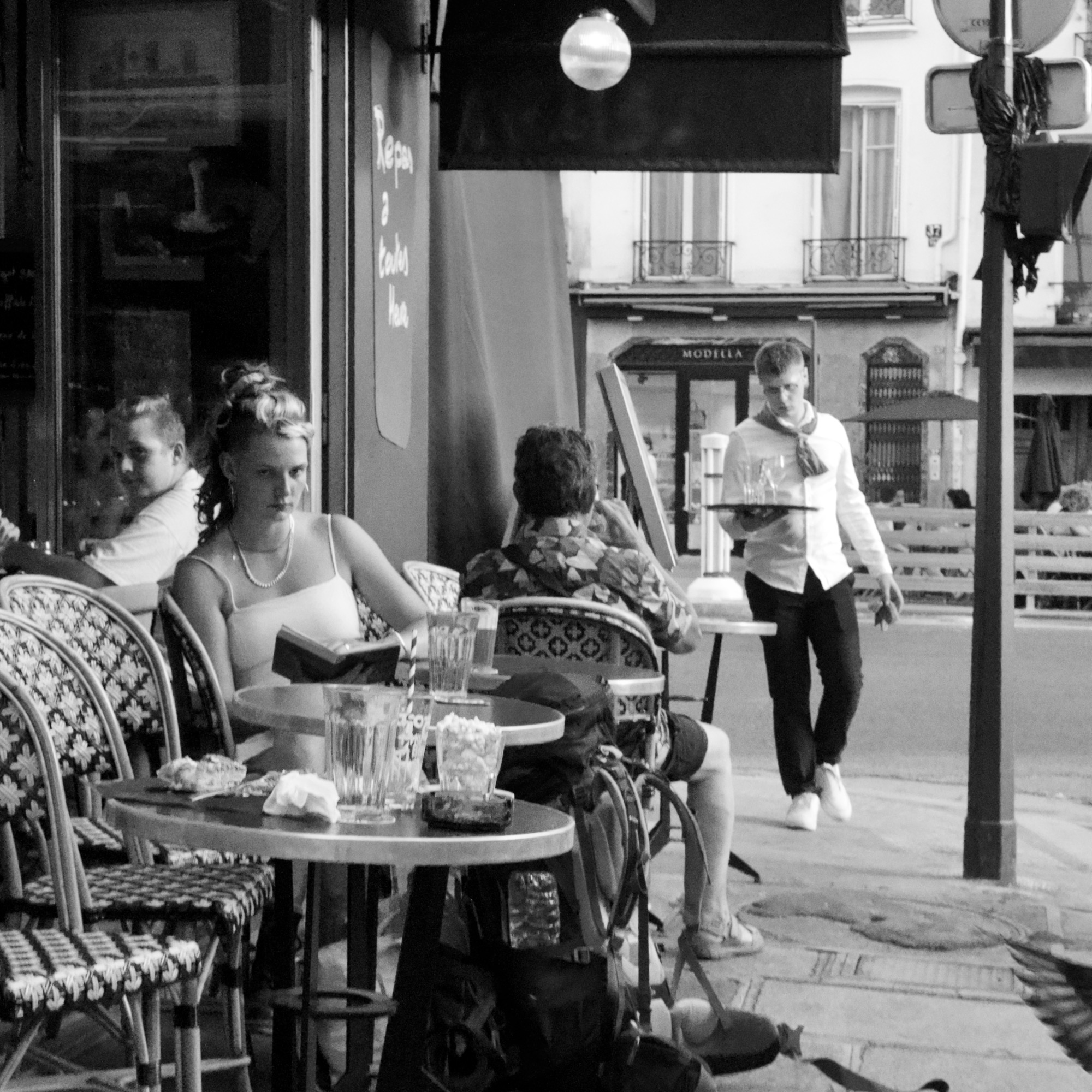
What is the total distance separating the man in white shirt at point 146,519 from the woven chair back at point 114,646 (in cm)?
119

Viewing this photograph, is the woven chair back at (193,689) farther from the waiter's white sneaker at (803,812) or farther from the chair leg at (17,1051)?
the waiter's white sneaker at (803,812)

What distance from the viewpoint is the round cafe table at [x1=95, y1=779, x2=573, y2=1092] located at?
2.35 meters

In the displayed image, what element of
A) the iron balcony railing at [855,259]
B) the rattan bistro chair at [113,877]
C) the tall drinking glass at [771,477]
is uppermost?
the iron balcony railing at [855,259]

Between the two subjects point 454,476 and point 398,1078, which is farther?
point 454,476

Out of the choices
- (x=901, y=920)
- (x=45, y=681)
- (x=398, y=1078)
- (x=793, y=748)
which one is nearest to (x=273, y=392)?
(x=45, y=681)

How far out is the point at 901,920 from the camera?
17.2ft

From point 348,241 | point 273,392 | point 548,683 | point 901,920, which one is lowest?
point 901,920

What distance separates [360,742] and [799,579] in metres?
4.21

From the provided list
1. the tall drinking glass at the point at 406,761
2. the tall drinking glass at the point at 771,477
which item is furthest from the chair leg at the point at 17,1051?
the tall drinking glass at the point at 771,477

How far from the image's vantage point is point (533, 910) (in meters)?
3.37

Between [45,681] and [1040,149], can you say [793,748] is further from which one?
[45,681]

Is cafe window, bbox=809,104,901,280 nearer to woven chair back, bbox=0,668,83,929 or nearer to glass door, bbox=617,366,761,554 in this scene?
glass door, bbox=617,366,761,554

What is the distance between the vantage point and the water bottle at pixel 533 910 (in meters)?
3.36

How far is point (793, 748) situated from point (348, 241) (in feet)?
7.95
